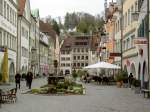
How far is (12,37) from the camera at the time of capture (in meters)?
62.6

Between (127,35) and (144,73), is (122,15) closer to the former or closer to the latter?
(127,35)

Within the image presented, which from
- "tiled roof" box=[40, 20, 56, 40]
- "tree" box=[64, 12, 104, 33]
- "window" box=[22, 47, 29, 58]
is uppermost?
"tree" box=[64, 12, 104, 33]

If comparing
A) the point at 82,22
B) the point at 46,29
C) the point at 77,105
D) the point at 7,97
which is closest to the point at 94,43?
the point at 82,22

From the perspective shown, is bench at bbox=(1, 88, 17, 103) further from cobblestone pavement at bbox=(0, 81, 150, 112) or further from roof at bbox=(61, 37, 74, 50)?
roof at bbox=(61, 37, 74, 50)

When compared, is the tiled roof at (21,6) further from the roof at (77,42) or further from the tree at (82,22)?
the roof at (77,42)

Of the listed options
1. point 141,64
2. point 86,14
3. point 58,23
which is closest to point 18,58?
point 141,64

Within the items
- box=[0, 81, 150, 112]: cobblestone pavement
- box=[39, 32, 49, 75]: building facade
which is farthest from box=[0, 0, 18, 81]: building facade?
box=[39, 32, 49, 75]: building facade

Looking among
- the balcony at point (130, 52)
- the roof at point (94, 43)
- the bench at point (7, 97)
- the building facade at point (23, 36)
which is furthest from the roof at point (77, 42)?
the bench at point (7, 97)

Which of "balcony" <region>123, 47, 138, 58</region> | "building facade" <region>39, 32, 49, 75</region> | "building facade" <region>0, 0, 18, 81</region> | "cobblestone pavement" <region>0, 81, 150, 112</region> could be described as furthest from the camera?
"building facade" <region>39, 32, 49, 75</region>

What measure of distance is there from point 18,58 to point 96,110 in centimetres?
5254

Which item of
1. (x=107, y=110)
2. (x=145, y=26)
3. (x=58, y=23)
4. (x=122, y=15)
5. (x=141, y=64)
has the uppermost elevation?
(x=58, y=23)

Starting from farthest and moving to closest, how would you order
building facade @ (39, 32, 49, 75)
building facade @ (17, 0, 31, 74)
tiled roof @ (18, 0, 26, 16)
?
building facade @ (39, 32, 49, 75), tiled roof @ (18, 0, 26, 16), building facade @ (17, 0, 31, 74)

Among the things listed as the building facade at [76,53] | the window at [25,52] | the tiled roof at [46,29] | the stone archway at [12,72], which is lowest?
the stone archway at [12,72]

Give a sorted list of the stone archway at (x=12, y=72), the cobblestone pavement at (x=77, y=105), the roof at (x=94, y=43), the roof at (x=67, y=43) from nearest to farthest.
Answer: the cobblestone pavement at (x=77, y=105), the stone archway at (x=12, y=72), the roof at (x=94, y=43), the roof at (x=67, y=43)
